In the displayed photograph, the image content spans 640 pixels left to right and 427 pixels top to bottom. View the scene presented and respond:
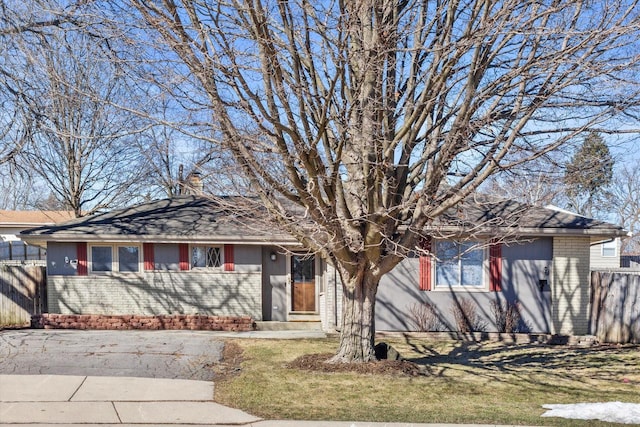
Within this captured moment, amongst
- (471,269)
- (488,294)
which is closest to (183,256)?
(471,269)

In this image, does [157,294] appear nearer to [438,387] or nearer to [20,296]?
[20,296]

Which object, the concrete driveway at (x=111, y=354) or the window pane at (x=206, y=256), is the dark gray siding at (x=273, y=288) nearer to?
the window pane at (x=206, y=256)

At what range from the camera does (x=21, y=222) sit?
36031 mm

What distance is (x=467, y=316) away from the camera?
13844mm

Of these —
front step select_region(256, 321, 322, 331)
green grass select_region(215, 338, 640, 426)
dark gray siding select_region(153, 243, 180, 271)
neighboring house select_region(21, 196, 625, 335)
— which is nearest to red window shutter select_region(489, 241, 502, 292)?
neighboring house select_region(21, 196, 625, 335)

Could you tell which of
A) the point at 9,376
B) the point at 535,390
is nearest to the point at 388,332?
the point at 535,390

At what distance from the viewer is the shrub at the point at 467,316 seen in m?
13.8

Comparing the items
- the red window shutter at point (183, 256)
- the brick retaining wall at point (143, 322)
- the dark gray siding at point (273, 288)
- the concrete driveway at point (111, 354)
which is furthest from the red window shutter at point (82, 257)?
the dark gray siding at point (273, 288)

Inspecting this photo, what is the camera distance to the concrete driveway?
8.36m

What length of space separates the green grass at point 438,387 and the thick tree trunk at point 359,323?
62 centimetres

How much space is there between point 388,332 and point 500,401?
631 cm

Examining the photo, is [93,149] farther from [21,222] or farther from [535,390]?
[535,390]

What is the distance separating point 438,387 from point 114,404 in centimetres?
455

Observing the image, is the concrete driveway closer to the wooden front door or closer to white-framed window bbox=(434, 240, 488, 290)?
the wooden front door
